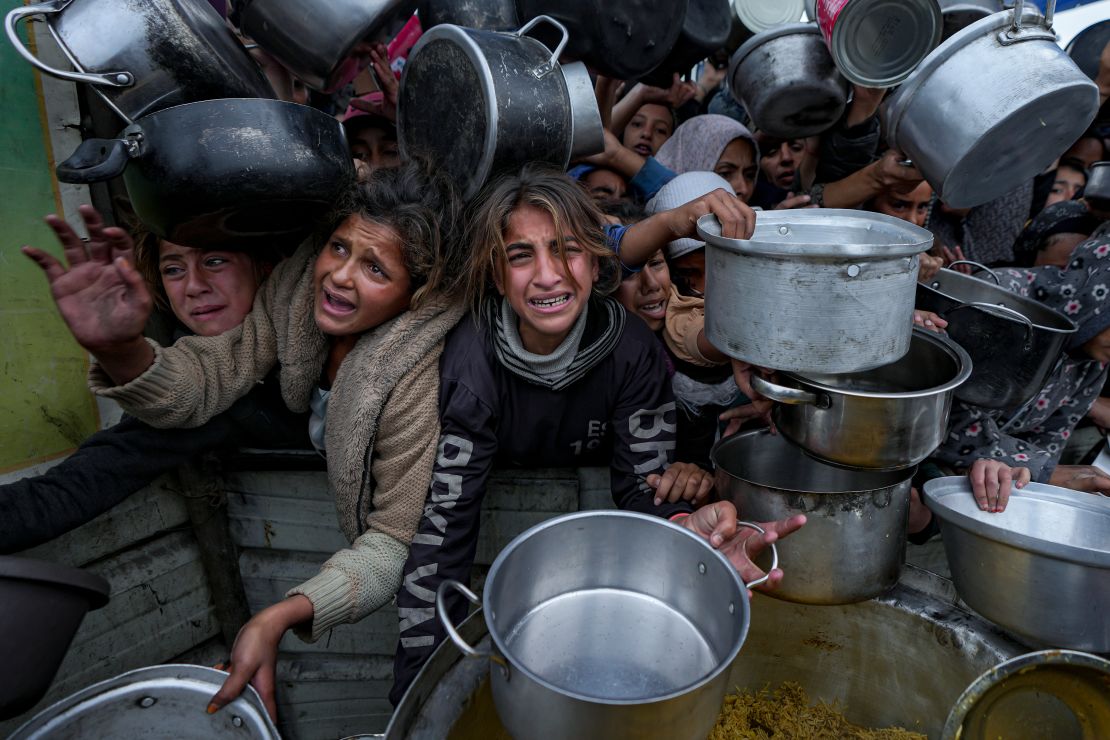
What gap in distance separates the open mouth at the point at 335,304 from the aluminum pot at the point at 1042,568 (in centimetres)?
165

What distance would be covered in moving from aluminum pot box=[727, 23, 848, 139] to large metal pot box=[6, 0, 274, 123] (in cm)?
204

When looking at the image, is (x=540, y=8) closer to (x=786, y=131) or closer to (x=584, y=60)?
(x=584, y=60)

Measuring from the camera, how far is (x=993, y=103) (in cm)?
179

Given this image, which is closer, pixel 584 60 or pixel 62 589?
pixel 62 589

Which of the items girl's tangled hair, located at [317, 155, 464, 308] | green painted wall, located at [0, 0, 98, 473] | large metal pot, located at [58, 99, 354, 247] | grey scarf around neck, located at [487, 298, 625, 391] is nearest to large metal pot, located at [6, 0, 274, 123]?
large metal pot, located at [58, 99, 354, 247]

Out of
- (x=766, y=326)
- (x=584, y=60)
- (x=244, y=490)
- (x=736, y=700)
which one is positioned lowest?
(x=736, y=700)

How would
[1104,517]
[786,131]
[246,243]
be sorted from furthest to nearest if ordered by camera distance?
[786,131], [246,243], [1104,517]

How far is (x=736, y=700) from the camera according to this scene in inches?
79.9

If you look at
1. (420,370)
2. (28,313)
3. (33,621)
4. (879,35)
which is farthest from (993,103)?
(28,313)

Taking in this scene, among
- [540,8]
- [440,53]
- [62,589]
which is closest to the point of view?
[62,589]

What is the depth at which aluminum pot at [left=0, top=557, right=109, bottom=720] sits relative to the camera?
1.24 m

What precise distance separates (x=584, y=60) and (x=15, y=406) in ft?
6.77

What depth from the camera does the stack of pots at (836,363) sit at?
4.52 feet

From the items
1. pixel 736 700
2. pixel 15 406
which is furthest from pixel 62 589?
pixel 736 700
